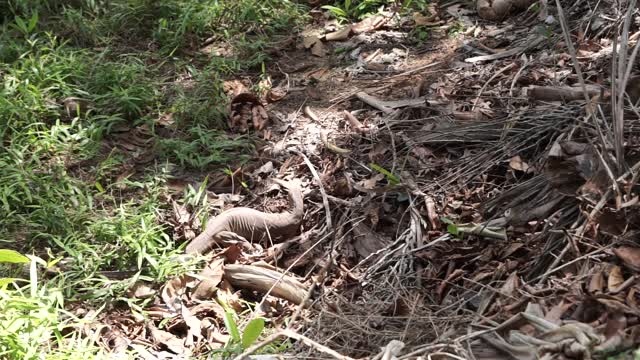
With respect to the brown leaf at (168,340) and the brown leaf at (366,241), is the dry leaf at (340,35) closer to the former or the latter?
the brown leaf at (366,241)

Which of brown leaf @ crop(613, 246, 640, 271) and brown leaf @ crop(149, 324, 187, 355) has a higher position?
brown leaf @ crop(613, 246, 640, 271)

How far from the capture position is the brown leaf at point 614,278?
261 centimetres

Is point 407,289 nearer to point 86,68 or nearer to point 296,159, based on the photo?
point 296,159

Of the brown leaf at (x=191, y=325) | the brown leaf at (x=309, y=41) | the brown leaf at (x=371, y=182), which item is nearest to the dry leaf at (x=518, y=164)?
the brown leaf at (x=371, y=182)

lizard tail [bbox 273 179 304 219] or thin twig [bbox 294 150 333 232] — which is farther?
lizard tail [bbox 273 179 304 219]

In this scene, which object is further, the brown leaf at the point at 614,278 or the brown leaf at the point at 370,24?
the brown leaf at the point at 370,24

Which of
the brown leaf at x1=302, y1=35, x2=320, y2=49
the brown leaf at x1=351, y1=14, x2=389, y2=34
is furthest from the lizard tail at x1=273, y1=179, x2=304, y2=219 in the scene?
the brown leaf at x1=351, y1=14, x2=389, y2=34

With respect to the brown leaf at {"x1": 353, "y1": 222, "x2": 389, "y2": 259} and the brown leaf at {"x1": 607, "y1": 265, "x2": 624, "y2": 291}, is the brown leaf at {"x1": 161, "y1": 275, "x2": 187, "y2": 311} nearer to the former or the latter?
the brown leaf at {"x1": 353, "y1": 222, "x2": 389, "y2": 259}

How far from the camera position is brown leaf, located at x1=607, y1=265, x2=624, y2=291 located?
2611mm

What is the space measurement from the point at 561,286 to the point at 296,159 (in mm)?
1969

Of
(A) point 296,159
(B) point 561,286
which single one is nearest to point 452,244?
(B) point 561,286

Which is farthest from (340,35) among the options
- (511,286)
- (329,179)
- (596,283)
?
(596,283)

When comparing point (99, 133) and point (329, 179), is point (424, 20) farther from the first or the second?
point (99, 133)

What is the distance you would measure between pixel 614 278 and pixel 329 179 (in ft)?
5.92
